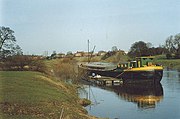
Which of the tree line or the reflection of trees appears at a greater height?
the tree line

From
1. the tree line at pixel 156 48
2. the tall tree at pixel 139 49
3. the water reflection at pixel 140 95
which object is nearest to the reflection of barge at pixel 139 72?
the water reflection at pixel 140 95

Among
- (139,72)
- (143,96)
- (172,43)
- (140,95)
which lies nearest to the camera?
(143,96)

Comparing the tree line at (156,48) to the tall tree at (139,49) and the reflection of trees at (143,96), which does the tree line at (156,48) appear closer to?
the tall tree at (139,49)

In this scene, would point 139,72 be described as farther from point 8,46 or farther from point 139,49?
point 139,49

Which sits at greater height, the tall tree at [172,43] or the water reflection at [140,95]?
the tall tree at [172,43]

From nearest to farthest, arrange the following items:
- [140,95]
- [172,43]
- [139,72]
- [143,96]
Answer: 1. [143,96]
2. [140,95]
3. [139,72]
4. [172,43]

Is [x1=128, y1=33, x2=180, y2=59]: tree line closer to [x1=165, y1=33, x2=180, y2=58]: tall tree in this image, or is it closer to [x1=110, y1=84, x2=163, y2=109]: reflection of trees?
[x1=165, y1=33, x2=180, y2=58]: tall tree

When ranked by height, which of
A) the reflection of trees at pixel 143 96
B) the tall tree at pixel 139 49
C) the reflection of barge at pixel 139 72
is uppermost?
the tall tree at pixel 139 49

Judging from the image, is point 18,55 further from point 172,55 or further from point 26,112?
point 172,55

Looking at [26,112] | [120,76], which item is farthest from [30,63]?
[26,112]

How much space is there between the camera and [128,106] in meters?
21.2

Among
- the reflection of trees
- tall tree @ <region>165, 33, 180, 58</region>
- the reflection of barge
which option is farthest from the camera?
tall tree @ <region>165, 33, 180, 58</region>

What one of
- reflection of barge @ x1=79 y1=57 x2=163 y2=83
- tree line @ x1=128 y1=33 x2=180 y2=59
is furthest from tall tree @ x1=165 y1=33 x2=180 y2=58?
reflection of barge @ x1=79 y1=57 x2=163 y2=83

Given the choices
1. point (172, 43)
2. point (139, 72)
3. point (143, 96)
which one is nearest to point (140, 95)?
point (143, 96)
